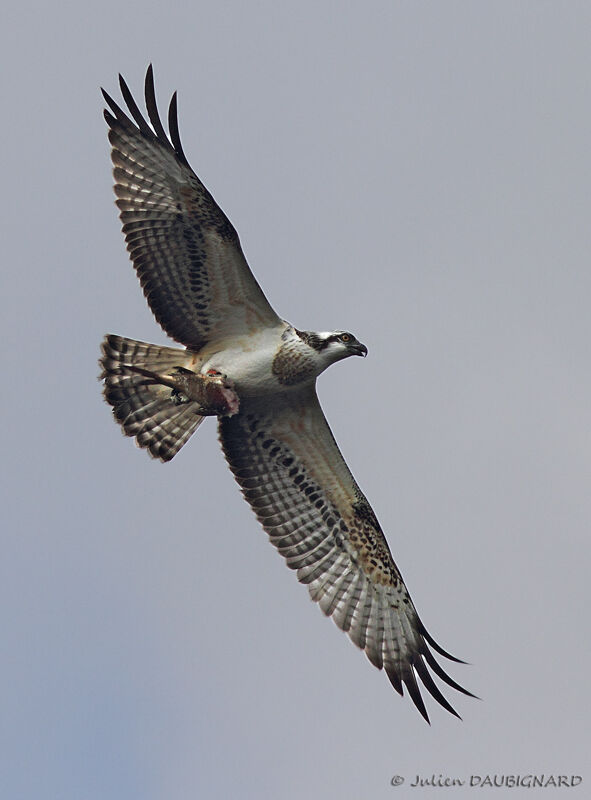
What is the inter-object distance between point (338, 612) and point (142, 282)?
3939 millimetres

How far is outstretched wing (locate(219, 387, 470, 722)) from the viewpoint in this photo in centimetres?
1583

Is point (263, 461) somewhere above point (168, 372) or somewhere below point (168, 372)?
below

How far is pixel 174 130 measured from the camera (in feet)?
48.3

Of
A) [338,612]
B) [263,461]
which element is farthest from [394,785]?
[263,461]

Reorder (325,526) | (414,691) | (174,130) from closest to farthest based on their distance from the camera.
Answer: (174,130) → (414,691) → (325,526)

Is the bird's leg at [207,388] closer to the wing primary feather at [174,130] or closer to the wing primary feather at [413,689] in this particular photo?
the wing primary feather at [174,130]

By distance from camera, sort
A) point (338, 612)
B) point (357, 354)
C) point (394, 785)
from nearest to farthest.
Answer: point (394, 785), point (357, 354), point (338, 612)

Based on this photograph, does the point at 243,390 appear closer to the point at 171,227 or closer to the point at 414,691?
the point at 171,227

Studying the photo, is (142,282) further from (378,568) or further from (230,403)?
(378,568)

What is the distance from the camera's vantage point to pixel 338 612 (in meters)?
15.9

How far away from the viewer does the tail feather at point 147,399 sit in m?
15.5

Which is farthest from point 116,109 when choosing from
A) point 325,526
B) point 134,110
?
point 325,526

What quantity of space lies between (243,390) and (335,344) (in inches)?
42.3

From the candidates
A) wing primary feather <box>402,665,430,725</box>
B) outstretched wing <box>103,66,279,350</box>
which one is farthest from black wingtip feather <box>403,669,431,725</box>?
outstretched wing <box>103,66,279,350</box>
